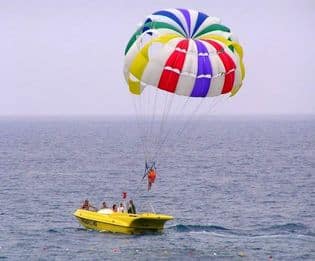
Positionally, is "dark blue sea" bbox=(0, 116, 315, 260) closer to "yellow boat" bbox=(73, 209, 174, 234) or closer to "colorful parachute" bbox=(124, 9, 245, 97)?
"yellow boat" bbox=(73, 209, 174, 234)

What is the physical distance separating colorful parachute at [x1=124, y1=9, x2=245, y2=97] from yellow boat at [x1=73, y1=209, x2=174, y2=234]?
8354 mm

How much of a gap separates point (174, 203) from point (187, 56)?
2355 cm

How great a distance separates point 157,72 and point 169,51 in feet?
3.98

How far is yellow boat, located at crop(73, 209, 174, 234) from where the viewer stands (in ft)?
155

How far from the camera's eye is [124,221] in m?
47.7

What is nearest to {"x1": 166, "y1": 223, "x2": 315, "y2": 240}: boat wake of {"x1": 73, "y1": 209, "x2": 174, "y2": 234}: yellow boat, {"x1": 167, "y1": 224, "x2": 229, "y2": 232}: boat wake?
{"x1": 167, "y1": 224, "x2": 229, "y2": 232}: boat wake

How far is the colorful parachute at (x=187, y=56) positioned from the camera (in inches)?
1642

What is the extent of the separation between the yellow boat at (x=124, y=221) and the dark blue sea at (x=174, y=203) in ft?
1.65

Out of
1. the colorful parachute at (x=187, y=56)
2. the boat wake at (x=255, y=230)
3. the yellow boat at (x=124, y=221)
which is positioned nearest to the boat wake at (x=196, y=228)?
the boat wake at (x=255, y=230)

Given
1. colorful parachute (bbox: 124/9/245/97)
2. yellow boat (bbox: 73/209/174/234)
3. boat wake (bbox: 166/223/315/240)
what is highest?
colorful parachute (bbox: 124/9/245/97)

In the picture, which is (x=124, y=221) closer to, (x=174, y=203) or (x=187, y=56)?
(x=187, y=56)

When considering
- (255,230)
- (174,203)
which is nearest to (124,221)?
(255,230)

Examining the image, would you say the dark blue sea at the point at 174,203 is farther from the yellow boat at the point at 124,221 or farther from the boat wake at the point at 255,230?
the yellow boat at the point at 124,221

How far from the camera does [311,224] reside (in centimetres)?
5344
